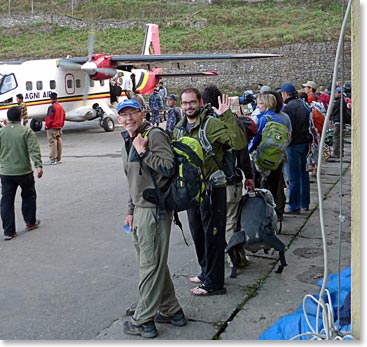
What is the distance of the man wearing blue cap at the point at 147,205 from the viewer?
3.98 meters

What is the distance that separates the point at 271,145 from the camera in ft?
21.3

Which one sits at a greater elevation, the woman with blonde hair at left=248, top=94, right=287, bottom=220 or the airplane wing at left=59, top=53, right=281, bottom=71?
the airplane wing at left=59, top=53, right=281, bottom=71

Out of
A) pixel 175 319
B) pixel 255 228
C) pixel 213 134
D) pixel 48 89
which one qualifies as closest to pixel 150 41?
pixel 48 89

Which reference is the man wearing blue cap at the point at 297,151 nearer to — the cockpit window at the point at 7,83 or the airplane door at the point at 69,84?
the cockpit window at the point at 7,83

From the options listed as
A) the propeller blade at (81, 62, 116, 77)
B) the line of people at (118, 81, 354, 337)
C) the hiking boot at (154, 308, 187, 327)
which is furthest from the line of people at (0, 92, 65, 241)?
the propeller blade at (81, 62, 116, 77)

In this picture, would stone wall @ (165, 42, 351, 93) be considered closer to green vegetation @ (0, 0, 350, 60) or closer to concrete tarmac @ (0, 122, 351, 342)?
green vegetation @ (0, 0, 350, 60)

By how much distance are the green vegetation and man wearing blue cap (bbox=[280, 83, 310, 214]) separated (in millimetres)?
34233

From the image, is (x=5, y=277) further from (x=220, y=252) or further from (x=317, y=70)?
(x=317, y=70)

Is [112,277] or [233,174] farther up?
[233,174]

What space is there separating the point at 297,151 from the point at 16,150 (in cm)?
422

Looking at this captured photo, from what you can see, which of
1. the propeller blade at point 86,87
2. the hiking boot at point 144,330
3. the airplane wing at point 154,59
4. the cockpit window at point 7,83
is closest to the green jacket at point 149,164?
the hiking boot at point 144,330

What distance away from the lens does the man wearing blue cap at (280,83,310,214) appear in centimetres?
773

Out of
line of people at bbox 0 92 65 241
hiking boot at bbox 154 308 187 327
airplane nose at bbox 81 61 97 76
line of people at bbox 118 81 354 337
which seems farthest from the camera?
airplane nose at bbox 81 61 97 76

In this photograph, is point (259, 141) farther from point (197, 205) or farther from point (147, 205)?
point (147, 205)
